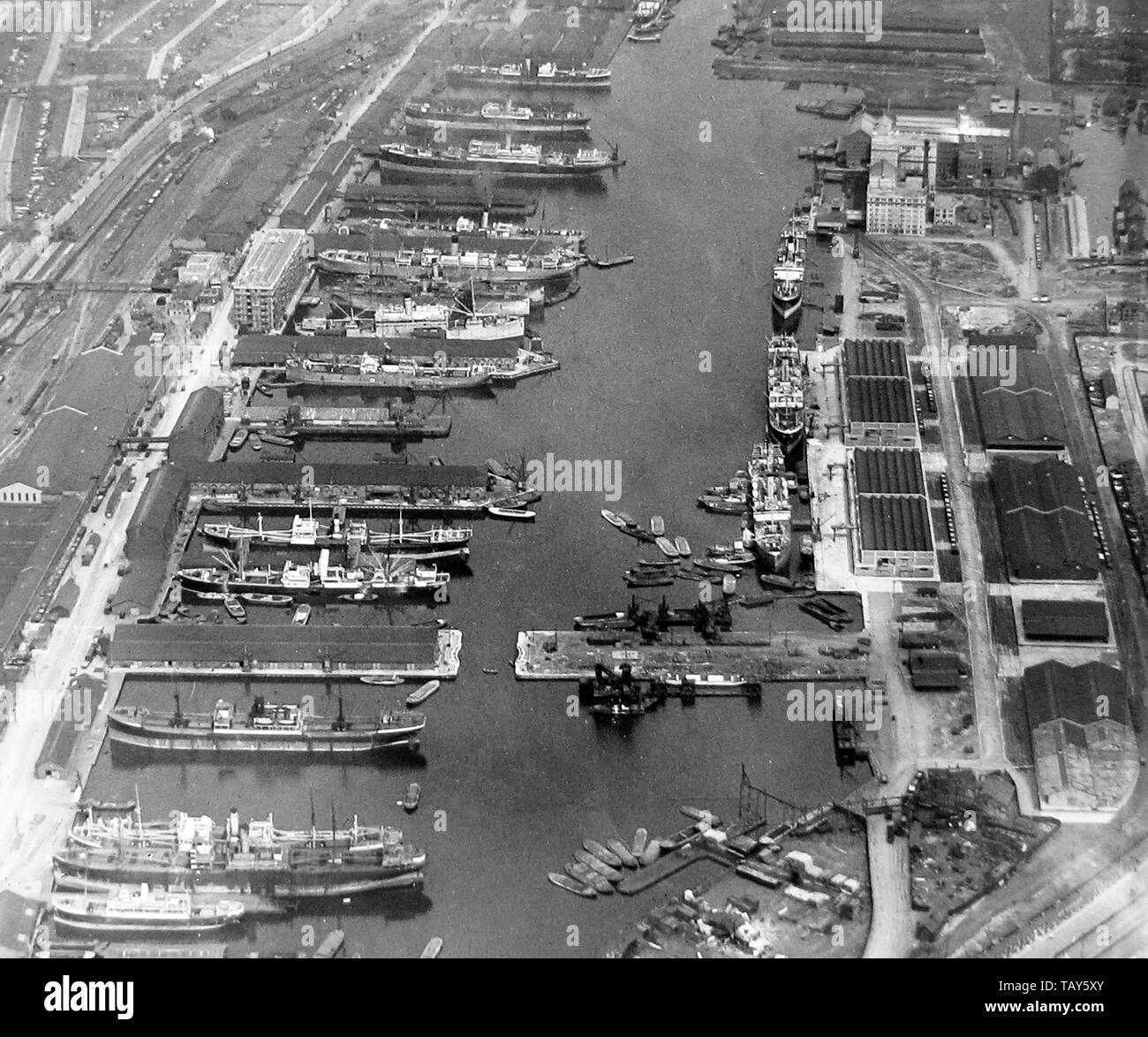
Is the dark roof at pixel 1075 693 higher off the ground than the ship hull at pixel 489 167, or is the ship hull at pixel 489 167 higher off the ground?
the ship hull at pixel 489 167

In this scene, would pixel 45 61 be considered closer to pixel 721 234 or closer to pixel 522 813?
pixel 721 234

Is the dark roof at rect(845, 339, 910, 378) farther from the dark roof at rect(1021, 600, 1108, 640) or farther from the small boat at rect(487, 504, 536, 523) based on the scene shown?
the dark roof at rect(1021, 600, 1108, 640)

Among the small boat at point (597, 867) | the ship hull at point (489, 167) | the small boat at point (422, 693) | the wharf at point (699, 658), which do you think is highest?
the ship hull at point (489, 167)

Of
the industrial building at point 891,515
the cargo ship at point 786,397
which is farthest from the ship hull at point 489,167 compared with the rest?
the industrial building at point 891,515

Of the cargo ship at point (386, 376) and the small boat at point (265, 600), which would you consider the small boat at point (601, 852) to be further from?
the cargo ship at point (386, 376)


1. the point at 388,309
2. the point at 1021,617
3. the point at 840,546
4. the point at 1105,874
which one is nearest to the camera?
the point at 1105,874

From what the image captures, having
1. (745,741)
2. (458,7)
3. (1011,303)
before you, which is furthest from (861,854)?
(458,7)
